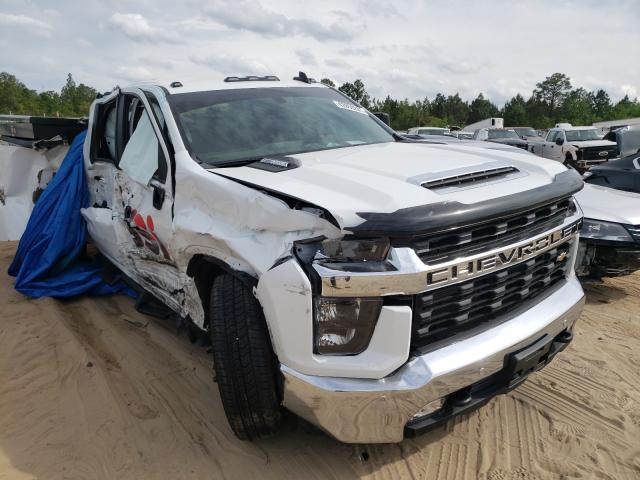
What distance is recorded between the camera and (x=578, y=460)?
8.89 feet

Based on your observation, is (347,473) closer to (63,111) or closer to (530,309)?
(530,309)

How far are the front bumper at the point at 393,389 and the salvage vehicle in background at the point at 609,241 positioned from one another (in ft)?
9.01

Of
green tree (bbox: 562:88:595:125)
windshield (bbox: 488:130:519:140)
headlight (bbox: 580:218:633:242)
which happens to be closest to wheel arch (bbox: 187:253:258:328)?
headlight (bbox: 580:218:633:242)

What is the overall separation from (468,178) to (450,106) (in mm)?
92429

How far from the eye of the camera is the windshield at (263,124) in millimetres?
3270

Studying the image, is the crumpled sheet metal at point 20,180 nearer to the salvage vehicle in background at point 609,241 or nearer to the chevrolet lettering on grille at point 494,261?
the chevrolet lettering on grille at point 494,261

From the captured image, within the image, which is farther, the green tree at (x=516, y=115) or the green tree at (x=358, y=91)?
the green tree at (x=516, y=115)

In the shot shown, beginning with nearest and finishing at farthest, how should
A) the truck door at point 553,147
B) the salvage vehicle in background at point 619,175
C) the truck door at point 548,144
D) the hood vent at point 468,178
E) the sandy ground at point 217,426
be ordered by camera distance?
the hood vent at point 468,178 → the sandy ground at point 217,426 → the salvage vehicle in background at point 619,175 → the truck door at point 553,147 → the truck door at point 548,144

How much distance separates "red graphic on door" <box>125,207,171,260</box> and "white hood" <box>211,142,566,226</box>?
2.74ft

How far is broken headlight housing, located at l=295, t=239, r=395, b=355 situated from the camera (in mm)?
2152

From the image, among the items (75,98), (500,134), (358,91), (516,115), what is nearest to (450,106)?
(516,115)

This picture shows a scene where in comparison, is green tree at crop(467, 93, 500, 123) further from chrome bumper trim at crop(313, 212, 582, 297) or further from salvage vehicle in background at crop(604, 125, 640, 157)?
chrome bumper trim at crop(313, 212, 582, 297)

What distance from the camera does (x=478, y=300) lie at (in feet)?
7.99

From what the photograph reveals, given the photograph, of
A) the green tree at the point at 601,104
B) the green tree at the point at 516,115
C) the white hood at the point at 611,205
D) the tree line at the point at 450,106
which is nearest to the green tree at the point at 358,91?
the tree line at the point at 450,106
